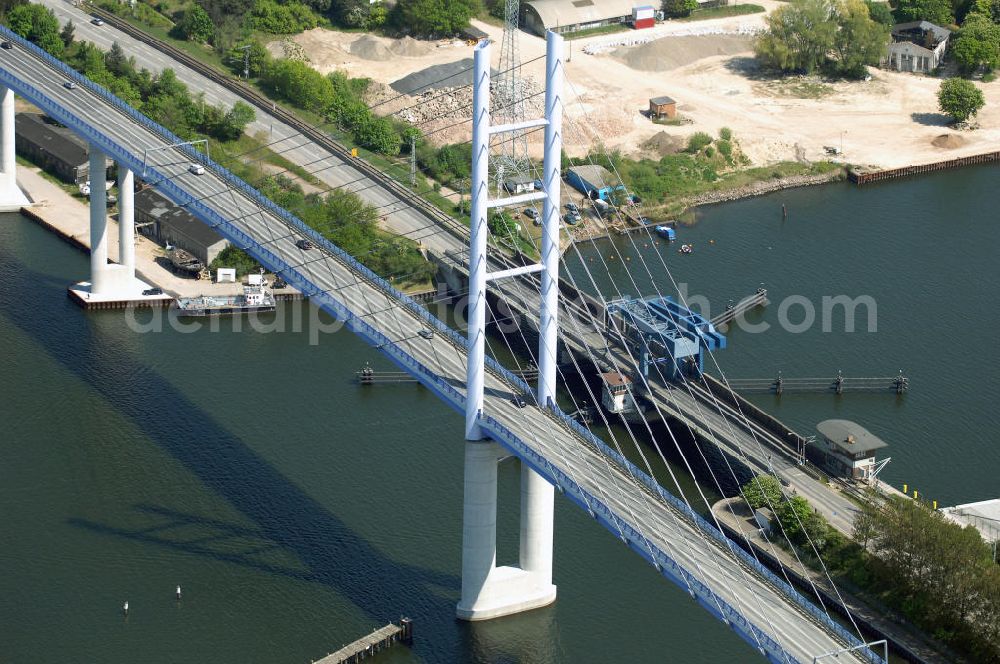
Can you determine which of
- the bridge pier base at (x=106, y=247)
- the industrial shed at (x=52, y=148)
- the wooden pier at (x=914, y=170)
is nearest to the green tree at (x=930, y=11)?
the wooden pier at (x=914, y=170)

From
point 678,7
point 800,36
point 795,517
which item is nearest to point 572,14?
point 678,7

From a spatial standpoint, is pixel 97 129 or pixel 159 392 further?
pixel 97 129

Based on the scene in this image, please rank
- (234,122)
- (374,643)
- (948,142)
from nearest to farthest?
(374,643) < (234,122) < (948,142)

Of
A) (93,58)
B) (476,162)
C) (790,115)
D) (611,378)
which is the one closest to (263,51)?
(93,58)

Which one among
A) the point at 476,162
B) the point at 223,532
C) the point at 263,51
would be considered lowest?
the point at 223,532

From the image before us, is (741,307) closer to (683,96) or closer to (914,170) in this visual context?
(914,170)

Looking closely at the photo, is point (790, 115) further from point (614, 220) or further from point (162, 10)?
point (162, 10)

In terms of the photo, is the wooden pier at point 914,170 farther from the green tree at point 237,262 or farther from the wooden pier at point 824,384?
the green tree at point 237,262
